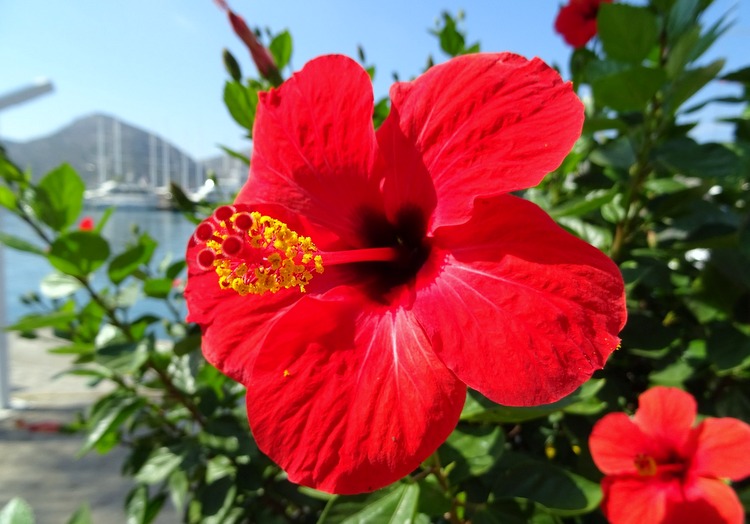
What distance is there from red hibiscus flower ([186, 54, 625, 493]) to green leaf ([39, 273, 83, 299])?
0.81m

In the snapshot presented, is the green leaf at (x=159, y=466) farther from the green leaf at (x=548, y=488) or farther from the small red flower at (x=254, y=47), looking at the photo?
the small red flower at (x=254, y=47)

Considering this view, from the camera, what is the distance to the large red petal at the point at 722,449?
83 centimetres

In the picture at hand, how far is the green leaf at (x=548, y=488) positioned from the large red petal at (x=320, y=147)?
46 cm

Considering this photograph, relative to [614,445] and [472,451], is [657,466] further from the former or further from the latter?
[472,451]

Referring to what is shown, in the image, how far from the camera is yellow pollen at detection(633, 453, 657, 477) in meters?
0.87

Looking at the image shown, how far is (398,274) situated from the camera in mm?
726

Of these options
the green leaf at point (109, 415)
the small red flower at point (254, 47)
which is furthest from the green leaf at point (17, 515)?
the small red flower at point (254, 47)

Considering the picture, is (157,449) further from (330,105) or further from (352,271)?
(330,105)

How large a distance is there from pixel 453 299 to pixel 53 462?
4598 millimetres

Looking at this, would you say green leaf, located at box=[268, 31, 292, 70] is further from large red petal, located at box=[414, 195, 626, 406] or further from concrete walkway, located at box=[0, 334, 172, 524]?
concrete walkway, located at box=[0, 334, 172, 524]

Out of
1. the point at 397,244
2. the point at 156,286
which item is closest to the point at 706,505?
the point at 397,244

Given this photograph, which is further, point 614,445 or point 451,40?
point 451,40

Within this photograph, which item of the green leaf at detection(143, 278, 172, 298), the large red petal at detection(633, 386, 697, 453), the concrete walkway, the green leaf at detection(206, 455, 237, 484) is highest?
the green leaf at detection(143, 278, 172, 298)

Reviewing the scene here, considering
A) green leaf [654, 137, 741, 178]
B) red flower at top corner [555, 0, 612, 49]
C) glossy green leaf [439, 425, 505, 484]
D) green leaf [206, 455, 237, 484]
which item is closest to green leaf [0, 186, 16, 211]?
green leaf [206, 455, 237, 484]
